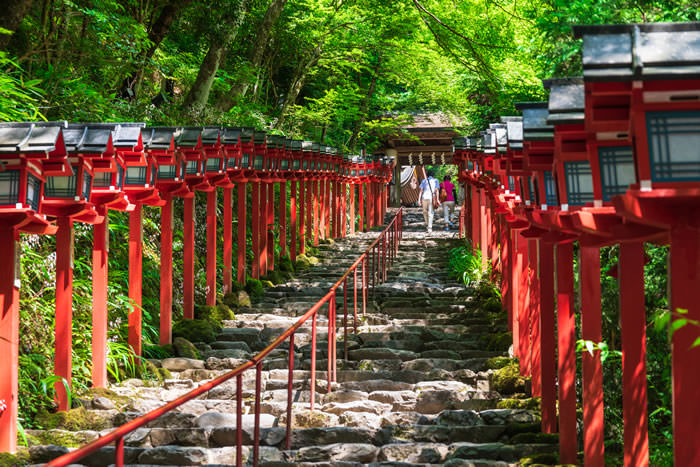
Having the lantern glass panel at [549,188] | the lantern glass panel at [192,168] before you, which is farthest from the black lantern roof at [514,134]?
the lantern glass panel at [192,168]

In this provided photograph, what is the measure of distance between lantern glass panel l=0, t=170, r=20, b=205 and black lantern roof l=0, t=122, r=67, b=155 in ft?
0.66

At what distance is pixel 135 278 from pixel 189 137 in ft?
8.52

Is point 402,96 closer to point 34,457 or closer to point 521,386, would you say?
point 521,386

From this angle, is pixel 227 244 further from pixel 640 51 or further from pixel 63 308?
pixel 640 51

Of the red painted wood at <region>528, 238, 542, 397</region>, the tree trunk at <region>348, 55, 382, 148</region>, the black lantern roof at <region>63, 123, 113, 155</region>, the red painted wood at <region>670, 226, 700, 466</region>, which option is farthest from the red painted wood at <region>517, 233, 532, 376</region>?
the tree trunk at <region>348, 55, 382, 148</region>

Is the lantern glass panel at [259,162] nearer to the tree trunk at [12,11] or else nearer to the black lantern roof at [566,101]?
the tree trunk at [12,11]

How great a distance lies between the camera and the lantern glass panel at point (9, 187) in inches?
242

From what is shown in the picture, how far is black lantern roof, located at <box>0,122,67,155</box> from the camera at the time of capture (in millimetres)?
6070

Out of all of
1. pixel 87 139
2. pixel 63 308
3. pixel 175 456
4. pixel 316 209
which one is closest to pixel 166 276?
pixel 63 308

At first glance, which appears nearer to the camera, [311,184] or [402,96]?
[311,184]

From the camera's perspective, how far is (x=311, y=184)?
825 inches

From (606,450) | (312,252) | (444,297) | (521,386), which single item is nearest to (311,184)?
(312,252)

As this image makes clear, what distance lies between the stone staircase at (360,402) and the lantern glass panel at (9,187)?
189 centimetres

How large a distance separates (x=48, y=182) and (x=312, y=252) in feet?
43.1
